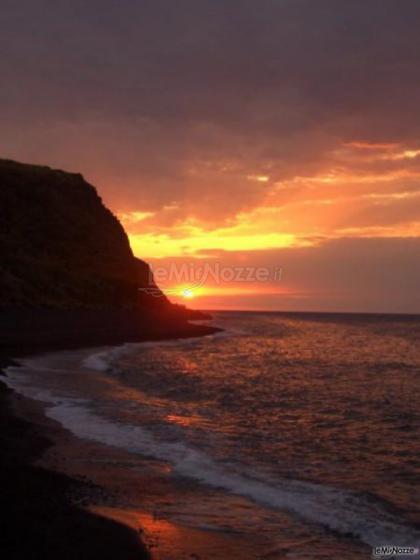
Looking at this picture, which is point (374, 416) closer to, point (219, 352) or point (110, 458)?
point (110, 458)

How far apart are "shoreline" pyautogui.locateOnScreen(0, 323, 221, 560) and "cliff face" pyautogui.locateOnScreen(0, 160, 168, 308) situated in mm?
49040

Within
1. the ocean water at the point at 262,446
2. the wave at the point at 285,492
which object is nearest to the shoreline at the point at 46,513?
the ocean water at the point at 262,446

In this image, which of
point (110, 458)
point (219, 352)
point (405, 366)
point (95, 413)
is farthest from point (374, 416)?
point (219, 352)

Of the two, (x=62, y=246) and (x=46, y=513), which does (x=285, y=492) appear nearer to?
(x=46, y=513)

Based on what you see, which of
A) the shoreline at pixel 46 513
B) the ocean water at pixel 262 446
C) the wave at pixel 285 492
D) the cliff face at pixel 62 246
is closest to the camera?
the shoreline at pixel 46 513

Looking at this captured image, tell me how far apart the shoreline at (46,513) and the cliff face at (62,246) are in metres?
49.0

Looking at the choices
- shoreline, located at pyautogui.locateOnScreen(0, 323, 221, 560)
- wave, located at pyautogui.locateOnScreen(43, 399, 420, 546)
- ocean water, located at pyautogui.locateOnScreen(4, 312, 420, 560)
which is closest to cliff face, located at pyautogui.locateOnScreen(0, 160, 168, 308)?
ocean water, located at pyautogui.locateOnScreen(4, 312, 420, 560)

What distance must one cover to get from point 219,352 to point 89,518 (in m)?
43.4

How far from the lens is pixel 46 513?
9.16 meters

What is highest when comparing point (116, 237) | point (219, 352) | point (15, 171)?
point (15, 171)

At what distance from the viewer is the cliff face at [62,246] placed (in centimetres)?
7231

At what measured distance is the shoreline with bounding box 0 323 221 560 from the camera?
7.89 meters

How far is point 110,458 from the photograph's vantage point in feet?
44.5

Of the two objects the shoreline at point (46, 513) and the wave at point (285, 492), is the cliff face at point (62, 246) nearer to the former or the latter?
the wave at point (285, 492)
